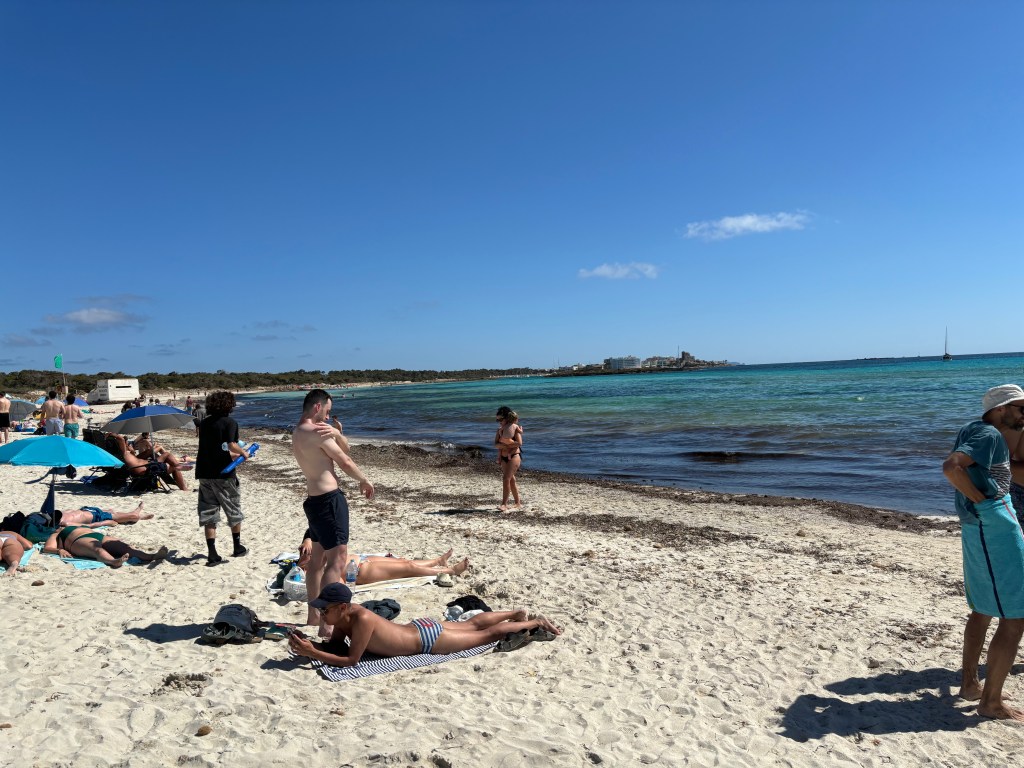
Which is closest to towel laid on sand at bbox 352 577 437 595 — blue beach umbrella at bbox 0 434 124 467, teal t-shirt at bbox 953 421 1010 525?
blue beach umbrella at bbox 0 434 124 467

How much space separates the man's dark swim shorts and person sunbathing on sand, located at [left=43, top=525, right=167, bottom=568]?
3.17 m

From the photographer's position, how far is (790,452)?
17453 millimetres

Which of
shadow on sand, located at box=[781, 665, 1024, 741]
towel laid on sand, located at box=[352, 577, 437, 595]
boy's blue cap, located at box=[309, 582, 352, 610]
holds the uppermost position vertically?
boy's blue cap, located at box=[309, 582, 352, 610]

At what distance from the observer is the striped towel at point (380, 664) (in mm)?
4078

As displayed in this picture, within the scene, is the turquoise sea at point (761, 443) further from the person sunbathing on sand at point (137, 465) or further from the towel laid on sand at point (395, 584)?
the person sunbathing on sand at point (137, 465)

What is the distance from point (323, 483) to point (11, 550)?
4.03 metres

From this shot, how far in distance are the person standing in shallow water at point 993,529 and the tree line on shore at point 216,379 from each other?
1447 inches

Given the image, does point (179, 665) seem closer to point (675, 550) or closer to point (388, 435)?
point (675, 550)

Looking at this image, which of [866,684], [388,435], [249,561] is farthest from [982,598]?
[388,435]

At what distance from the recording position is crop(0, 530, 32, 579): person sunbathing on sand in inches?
235

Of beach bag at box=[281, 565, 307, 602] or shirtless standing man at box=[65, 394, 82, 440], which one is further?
shirtless standing man at box=[65, 394, 82, 440]

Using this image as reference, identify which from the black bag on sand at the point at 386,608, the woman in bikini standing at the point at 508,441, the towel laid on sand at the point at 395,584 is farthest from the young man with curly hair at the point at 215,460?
the woman in bikini standing at the point at 508,441

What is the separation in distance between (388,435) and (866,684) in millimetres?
25179

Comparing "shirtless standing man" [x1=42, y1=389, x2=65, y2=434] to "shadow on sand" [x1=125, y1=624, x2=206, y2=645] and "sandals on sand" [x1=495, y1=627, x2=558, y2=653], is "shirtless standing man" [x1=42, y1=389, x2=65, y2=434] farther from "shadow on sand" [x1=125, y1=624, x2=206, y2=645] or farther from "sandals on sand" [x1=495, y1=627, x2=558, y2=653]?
"sandals on sand" [x1=495, y1=627, x2=558, y2=653]
